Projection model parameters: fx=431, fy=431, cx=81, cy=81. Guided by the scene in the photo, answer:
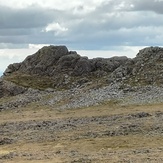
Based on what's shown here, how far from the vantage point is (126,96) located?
85188 mm

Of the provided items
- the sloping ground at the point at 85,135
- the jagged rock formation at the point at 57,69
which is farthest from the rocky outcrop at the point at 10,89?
the sloping ground at the point at 85,135

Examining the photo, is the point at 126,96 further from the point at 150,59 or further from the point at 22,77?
the point at 22,77

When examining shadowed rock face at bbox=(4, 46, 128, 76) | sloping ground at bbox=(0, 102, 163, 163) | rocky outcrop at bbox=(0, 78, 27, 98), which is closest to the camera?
sloping ground at bbox=(0, 102, 163, 163)

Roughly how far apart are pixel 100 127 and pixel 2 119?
79.5 feet

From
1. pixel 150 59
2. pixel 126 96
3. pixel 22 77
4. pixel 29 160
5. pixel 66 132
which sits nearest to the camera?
pixel 29 160

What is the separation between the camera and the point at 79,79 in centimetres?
11681

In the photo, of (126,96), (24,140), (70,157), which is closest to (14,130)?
(24,140)

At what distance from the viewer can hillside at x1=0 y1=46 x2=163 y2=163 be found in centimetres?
4312

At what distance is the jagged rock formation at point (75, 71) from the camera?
3957 inches

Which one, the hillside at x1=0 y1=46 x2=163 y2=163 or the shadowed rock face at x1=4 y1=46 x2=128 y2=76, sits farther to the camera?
the shadowed rock face at x1=4 y1=46 x2=128 y2=76

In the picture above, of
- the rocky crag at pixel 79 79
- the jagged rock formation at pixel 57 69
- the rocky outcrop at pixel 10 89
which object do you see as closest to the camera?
the rocky crag at pixel 79 79

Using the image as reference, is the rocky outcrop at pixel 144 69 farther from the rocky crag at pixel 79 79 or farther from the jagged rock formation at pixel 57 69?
the jagged rock formation at pixel 57 69

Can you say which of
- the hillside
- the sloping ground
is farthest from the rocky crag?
the sloping ground

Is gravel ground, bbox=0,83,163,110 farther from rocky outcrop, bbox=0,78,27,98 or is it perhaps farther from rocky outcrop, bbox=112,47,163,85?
rocky outcrop, bbox=0,78,27,98
